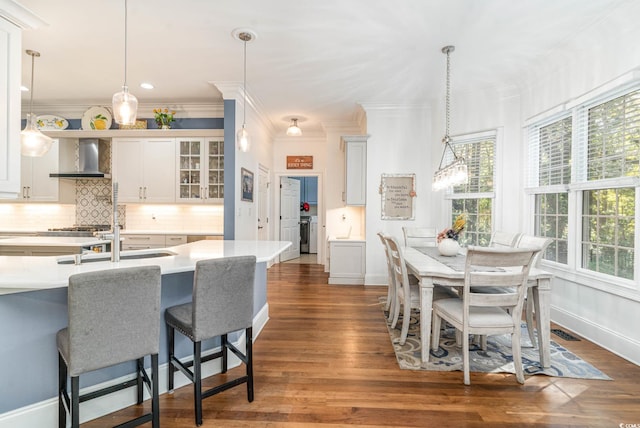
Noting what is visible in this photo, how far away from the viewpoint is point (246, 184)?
4734mm

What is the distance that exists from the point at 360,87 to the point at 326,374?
3513 mm

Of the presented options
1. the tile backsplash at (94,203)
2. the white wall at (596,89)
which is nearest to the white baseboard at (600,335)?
the white wall at (596,89)

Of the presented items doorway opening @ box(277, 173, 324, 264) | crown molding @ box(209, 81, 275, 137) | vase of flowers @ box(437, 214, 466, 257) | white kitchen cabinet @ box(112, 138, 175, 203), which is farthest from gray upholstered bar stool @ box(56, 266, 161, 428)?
doorway opening @ box(277, 173, 324, 264)

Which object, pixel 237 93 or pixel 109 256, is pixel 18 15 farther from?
pixel 237 93

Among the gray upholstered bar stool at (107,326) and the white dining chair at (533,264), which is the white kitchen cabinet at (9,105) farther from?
the white dining chair at (533,264)

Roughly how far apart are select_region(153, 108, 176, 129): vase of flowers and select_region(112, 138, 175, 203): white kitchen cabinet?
0.71ft

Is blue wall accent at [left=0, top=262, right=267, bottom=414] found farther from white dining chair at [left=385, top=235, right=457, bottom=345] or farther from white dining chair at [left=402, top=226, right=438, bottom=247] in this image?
white dining chair at [left=402, top=226, right=438, bottom=247]

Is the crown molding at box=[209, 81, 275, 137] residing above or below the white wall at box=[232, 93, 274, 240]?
above

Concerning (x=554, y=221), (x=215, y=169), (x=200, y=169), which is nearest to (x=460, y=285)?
(x=554, y=221)

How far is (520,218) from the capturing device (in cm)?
397

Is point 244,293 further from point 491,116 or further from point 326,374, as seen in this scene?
point 491,116

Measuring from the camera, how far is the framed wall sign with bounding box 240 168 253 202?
4500 mm

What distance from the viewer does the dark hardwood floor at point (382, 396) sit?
1807 mm

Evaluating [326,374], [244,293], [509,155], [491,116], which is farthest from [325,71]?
[326,374]
